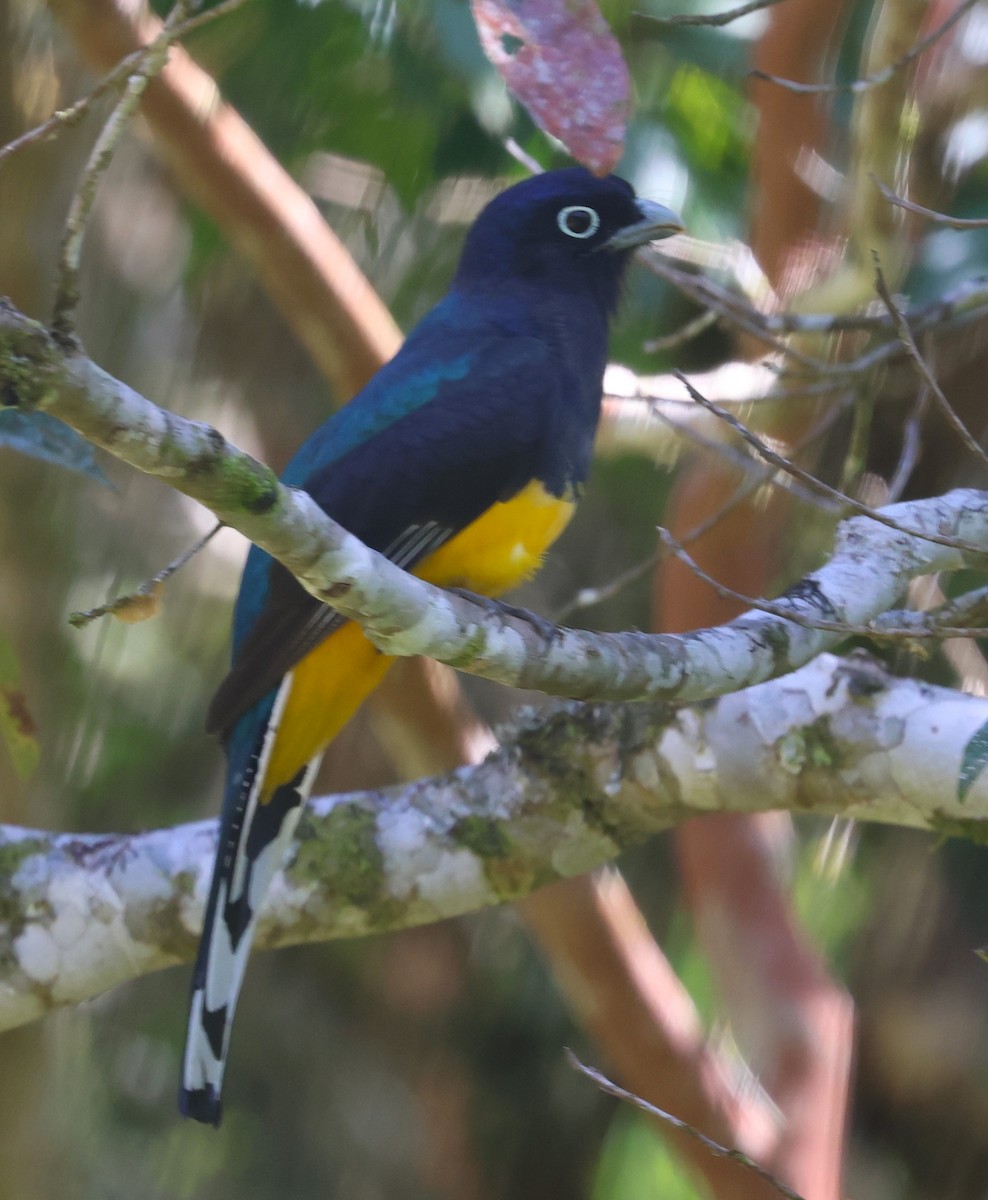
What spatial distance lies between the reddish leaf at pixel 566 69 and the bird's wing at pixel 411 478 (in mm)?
1239

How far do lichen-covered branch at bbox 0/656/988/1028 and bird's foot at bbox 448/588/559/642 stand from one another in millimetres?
461

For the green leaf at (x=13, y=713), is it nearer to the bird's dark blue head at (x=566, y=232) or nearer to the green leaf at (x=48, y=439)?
the green leaf at (x=48, y=439)

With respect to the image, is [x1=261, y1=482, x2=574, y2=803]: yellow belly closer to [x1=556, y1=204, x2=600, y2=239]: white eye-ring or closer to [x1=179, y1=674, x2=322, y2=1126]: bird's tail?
[x1=179, y1=674, x2=322, y2=1126]: bird's tail

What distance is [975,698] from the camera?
2.60m

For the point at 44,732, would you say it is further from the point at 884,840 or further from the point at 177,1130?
the point at 884,840

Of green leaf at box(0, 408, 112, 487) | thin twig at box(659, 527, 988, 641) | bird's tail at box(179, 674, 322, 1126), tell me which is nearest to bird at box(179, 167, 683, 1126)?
bird's tail at box(179, 674, 322, 1126)

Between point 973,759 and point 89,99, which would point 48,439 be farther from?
point 973,759

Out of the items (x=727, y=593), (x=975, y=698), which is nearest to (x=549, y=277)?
(x=975, y=698)

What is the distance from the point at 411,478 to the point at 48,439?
2.74ft

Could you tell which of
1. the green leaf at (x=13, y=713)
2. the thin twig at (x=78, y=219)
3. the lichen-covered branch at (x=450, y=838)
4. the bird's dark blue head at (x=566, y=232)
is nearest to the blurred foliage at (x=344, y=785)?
the bird's dark blue head at (x=566, y=232)

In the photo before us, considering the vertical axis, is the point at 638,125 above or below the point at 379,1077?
above

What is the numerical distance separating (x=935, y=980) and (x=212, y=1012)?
2.82 m

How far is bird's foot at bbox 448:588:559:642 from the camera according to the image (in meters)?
2.19

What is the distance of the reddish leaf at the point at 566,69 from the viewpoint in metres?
1.57
